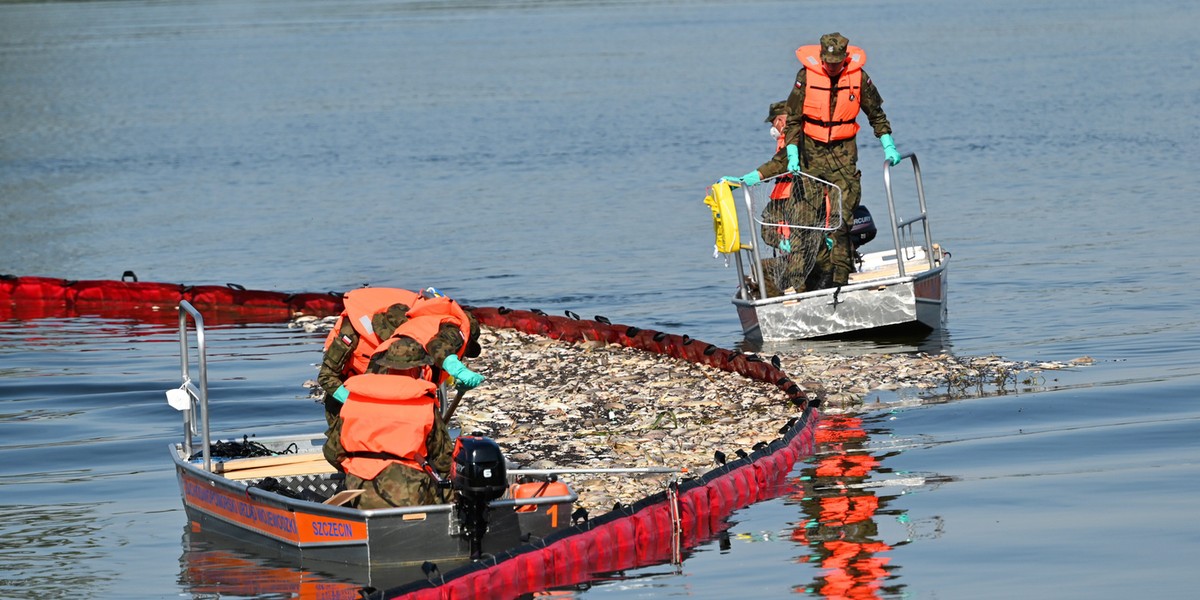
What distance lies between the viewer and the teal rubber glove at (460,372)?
35.3ft

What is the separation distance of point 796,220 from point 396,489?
818 centimetres

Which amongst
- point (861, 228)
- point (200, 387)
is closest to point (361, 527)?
point (200, 387)

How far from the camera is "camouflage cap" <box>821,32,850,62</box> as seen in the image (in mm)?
17344

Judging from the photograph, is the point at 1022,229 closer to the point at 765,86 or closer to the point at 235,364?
the point at 235,364

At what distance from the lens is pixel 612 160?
139ft

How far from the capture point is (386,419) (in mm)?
10898

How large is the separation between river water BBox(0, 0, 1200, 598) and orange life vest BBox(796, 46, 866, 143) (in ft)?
7.86

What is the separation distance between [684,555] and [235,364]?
10074 mm

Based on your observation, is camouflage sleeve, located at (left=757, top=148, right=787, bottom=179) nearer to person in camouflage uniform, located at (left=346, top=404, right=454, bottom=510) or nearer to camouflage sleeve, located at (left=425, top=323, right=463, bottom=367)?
camouflage sleeve, located at (left=425, top=323, right=463, bottom=367)

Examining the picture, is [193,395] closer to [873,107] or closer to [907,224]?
[873,107]

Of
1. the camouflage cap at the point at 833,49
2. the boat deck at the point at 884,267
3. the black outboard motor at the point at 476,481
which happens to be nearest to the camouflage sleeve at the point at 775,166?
the camouflage cap at the point at 833,49

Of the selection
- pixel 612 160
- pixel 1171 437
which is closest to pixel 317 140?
pixel 612 160

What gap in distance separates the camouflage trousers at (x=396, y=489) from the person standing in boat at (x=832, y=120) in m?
7.26

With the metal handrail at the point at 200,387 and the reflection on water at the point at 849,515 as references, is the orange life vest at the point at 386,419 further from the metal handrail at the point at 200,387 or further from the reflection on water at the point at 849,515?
the reflection on water at the point at 849,515
